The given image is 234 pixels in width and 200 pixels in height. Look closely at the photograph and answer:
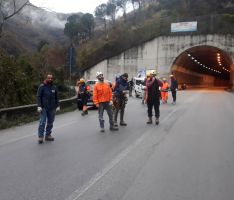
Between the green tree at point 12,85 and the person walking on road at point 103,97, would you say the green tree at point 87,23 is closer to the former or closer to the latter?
the green tree at point 12,85

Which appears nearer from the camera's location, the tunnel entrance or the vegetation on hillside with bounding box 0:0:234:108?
the vegetation on hillside with bounding box 0:0:234:108

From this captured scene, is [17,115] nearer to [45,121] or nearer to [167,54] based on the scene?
[45,121]

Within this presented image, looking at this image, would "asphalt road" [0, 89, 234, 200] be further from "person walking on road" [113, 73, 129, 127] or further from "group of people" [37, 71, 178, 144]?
"person walking on road" [113, 73, 129, 127]

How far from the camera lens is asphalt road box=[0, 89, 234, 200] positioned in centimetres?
608

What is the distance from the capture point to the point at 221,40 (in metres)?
55.6

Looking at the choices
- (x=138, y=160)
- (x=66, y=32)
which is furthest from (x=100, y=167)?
(x=66, y=32)

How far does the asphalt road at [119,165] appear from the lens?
608 centimetres

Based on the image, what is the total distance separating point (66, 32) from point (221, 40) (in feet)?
155

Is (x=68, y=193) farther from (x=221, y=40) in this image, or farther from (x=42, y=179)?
(x=221, y=40)

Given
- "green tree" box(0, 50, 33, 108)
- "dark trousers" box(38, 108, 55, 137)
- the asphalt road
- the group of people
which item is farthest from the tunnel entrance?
"dark trousers" box(38, 108, 55, 137)

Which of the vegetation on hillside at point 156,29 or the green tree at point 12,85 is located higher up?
the vegetation on hillside at point 156,29

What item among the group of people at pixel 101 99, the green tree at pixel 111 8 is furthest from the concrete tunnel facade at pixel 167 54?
the green tree at pixel 111 8

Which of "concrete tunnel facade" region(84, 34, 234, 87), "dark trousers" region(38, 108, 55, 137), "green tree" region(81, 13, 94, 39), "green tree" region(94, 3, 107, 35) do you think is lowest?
"dark trousers" region(38, 108, 55, 137)

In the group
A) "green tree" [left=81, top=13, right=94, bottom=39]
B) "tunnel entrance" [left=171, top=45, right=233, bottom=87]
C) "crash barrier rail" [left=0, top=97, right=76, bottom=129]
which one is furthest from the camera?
"green tree" [left=81, top=13, right=94, bottom=39]
